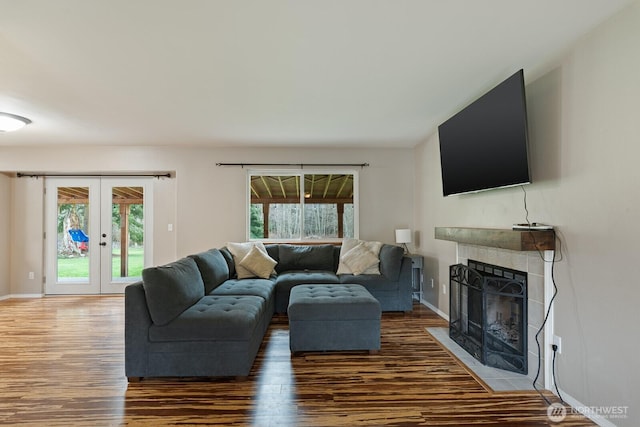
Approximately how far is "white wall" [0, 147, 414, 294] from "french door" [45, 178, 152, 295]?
0.19m

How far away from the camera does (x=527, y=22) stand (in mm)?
2057

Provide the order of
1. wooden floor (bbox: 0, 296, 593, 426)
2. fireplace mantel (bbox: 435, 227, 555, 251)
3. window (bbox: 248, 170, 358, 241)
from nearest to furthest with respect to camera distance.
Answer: wooden floor (bbox: 0, 296, 593, 426), fireplace mantel (bbox: 435, 227, 555, 251), window (bbox: 248, 170, 358, 241)

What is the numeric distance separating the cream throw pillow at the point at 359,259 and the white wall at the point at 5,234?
5306mm

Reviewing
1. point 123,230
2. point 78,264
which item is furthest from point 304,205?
point 78,264

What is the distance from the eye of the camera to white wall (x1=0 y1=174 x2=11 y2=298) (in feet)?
A: 18.0

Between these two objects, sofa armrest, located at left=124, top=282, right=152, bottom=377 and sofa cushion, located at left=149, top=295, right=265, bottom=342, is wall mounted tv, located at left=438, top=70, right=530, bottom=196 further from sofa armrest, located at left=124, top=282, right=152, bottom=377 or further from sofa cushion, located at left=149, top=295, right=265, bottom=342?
sofa armrest, located at left=124, top=282, right=152, bottom=377

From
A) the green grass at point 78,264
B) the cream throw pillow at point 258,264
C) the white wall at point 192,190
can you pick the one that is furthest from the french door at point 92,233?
the cream throw pillow at point 258,264

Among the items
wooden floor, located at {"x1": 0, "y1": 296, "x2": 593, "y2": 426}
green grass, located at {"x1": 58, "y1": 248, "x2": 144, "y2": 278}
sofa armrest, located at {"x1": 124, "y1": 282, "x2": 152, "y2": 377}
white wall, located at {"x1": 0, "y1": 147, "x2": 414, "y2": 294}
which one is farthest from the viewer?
green grass, located at {"x1": 58, "y1": 248, "x2": 144, "y2": 278}

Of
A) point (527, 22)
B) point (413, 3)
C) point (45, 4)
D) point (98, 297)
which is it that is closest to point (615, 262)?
point (527, 22)

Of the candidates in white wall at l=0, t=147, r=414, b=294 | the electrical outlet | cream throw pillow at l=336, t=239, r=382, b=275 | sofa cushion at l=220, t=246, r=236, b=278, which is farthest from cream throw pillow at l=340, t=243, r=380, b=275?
the electrical outlet

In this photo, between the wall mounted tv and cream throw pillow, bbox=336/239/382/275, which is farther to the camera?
cream throw pillow, bbox=336/239/382/275

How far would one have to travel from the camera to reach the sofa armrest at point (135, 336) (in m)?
2.60

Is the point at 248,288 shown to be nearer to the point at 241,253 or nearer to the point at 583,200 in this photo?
the point at 241,253

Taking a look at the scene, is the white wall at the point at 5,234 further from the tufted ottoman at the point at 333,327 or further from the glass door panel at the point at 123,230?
the tufted ottoman at the point at 333,327
